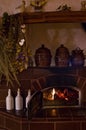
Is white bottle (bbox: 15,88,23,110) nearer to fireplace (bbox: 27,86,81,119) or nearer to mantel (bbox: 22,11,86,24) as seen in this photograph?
fireplace (bbox: 27,86,81,119)

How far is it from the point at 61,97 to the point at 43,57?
0.54m

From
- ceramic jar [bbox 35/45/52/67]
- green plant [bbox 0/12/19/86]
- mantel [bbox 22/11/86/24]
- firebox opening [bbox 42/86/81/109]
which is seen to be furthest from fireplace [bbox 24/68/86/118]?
mantel [bbox 22/11/86/24]

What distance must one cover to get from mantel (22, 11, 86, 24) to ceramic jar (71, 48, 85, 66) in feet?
1.17

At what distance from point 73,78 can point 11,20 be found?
0.94 meters

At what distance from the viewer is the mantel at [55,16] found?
94.8 inches

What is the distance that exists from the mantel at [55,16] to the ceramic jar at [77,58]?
0.36 meters

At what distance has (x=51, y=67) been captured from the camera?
2668mm

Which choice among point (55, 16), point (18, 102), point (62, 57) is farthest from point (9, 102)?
point (55, 16)

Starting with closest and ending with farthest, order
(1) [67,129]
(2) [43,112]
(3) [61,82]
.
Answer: (1) [67,129] → (2) [43,112] → (3) [61,82]

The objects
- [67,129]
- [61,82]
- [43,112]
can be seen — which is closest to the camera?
[67,129]

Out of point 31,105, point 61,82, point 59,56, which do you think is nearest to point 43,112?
point 31,105

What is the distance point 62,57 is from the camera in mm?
2590

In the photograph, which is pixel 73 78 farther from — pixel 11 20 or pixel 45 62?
pixel 11 20

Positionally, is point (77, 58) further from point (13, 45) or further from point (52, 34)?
point (13, 45)
